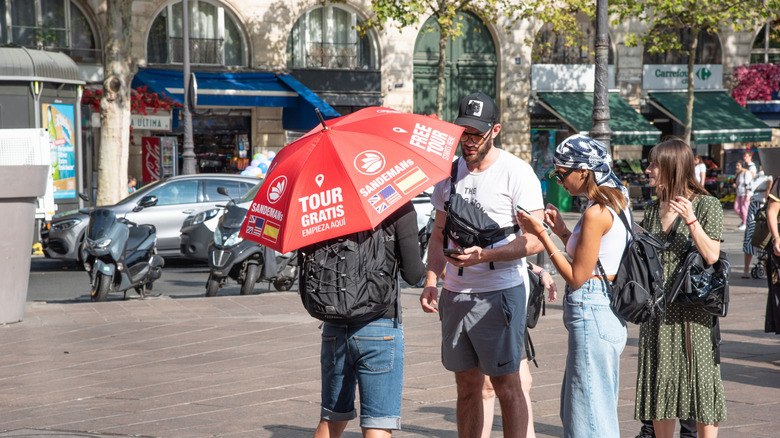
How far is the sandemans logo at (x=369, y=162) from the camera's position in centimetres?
381

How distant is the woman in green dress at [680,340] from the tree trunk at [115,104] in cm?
1556

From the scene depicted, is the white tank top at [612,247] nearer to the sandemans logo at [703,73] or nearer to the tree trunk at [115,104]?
the tree trunk at [115,104]

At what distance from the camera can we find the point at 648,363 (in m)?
4.60

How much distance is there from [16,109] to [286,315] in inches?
367

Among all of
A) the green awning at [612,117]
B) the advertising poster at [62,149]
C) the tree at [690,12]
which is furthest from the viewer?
the green awning at [612,117]

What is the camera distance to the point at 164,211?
1485 centimetres

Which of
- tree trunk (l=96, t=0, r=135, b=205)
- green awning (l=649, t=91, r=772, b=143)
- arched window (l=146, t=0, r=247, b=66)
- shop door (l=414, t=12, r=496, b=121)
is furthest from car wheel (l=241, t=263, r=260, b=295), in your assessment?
green awning (l=649, t=91, r=772, b=143)

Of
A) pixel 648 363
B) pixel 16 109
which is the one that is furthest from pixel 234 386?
pixel 16 109

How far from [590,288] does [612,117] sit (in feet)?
80.6

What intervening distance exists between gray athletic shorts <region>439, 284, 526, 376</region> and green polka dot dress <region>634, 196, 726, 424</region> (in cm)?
74

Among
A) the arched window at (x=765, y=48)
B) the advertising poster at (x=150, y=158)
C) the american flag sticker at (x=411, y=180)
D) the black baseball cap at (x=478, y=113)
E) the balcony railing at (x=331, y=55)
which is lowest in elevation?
the advertising poster at (x=150, y=158)

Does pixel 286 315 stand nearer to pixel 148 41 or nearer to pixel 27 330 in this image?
pixel 27 330

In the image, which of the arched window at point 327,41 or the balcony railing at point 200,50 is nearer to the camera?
the balcony railing at point 200,50

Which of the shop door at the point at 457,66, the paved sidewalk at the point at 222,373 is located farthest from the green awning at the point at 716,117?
the paved sidewalk at the point at 222,373
